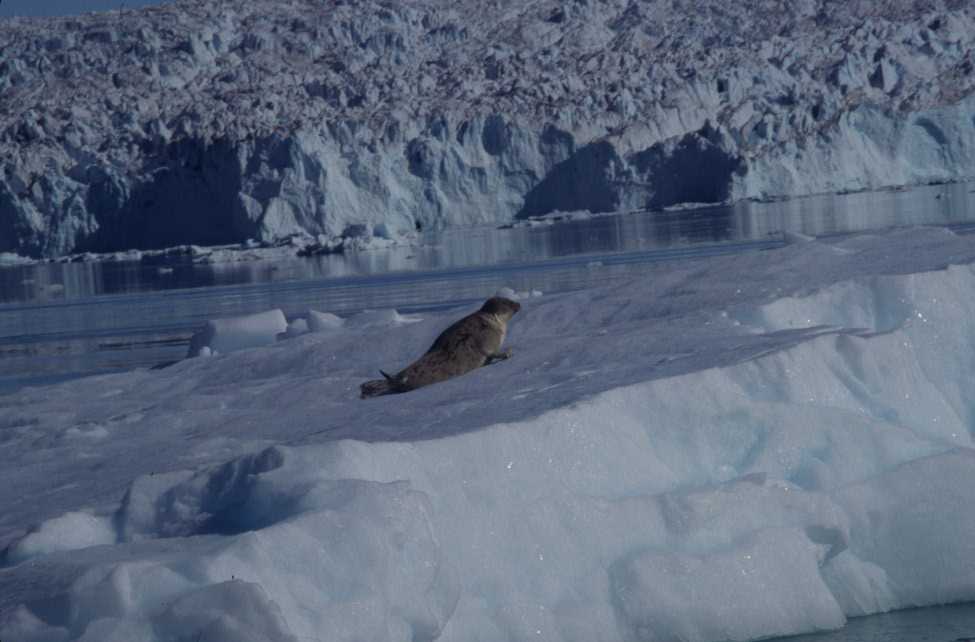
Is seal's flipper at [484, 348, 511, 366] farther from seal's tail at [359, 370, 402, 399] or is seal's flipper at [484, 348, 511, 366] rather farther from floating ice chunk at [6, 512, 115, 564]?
floating ice chunk at [6, 512, 115, 564]

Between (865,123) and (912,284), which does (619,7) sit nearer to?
(865,123)

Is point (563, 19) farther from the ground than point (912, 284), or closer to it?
farther from the ground

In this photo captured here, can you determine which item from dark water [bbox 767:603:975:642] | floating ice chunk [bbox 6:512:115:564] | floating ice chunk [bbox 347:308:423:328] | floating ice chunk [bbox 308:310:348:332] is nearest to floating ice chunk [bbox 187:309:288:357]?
floating ice chunk [bbox 308:310:348:332]

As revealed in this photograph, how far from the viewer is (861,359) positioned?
427 centimetres

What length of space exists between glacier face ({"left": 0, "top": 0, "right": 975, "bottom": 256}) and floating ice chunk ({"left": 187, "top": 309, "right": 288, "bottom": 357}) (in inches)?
678

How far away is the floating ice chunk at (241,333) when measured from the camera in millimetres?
8328

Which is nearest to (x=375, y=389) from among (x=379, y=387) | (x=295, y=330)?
(x=379, y=387)

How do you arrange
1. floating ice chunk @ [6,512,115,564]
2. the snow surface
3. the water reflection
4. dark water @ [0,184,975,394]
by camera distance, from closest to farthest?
the snow surface, floating ice chunk @ [6,512,115,564], dark water @ [0,184,975,394], the water reflection

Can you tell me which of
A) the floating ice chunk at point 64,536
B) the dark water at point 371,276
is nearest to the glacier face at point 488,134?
the dark water at point 371,276

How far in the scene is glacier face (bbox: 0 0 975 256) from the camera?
28766 millimetres

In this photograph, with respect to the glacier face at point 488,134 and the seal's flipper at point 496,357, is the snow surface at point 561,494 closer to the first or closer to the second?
the seal's flipper at point 496,357

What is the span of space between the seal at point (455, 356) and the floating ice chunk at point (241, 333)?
3014 mm

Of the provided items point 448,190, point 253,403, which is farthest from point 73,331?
point 448,190

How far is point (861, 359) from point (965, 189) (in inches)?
921
